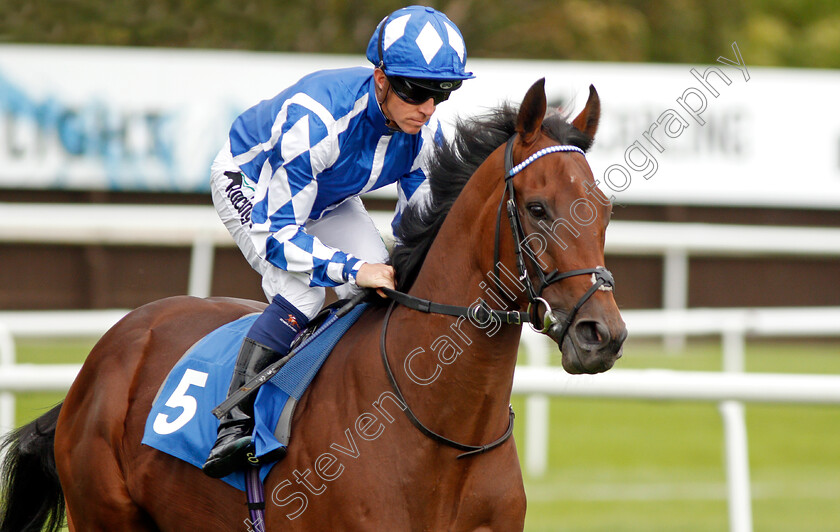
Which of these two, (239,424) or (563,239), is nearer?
(563,239)

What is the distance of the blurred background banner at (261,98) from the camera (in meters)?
11.1

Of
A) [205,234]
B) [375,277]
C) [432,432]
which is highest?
[205,234]

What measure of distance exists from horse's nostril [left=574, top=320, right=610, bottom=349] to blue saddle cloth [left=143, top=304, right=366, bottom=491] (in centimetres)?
84

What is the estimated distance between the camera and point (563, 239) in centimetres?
257

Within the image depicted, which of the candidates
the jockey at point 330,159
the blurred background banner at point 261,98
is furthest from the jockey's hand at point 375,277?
the blurred background banner at point 261,98

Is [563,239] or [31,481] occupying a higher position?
[563,239]

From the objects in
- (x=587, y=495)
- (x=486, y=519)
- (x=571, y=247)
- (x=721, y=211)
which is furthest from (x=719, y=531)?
(x=721, y=211)

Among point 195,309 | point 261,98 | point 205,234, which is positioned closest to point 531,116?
point 195,309

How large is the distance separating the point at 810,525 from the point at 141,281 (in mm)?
7525

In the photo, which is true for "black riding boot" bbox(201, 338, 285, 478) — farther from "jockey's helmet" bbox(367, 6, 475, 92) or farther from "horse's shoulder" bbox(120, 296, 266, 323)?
"jockey's helmet" bbox(367, 6, 475, 92)

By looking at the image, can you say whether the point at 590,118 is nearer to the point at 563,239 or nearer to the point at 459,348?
the point at 563,239

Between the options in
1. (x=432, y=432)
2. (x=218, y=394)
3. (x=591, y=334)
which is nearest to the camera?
(x=591, y=334)

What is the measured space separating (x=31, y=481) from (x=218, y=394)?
118 cm

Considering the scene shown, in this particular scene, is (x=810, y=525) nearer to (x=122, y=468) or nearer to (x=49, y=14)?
(x=122, y=468)
